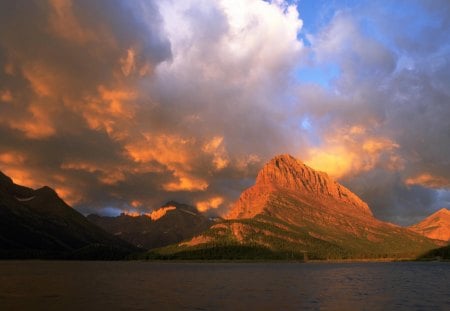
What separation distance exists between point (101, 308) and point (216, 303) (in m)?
26.3

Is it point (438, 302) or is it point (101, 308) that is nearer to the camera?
point (101, 308)

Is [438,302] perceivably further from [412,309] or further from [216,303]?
[216,303]

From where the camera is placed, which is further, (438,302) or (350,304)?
(438,302)

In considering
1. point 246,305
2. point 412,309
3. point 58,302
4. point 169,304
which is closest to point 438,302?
point 412,309

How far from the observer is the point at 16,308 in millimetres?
94000

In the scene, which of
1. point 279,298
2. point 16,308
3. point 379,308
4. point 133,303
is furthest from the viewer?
point 279,298

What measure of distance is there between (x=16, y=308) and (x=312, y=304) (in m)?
64.4

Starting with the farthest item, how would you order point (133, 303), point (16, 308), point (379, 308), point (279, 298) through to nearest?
point (279, 298) → point (133, 303) → point (379, 308) → point (16, 308)

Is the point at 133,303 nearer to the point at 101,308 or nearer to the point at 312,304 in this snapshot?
the point at 101,308

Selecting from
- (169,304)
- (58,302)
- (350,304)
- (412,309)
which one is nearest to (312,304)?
(350,304)

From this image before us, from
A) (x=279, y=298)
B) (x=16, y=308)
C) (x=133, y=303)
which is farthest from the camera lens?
(x=279, y=298)

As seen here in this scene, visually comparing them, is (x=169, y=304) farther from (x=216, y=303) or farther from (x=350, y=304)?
(x=350, y=304)

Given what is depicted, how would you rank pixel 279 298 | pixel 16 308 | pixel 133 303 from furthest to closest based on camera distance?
pixel 279 298, pixel 133 303, pixel 16 308

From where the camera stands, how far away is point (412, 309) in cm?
9781
